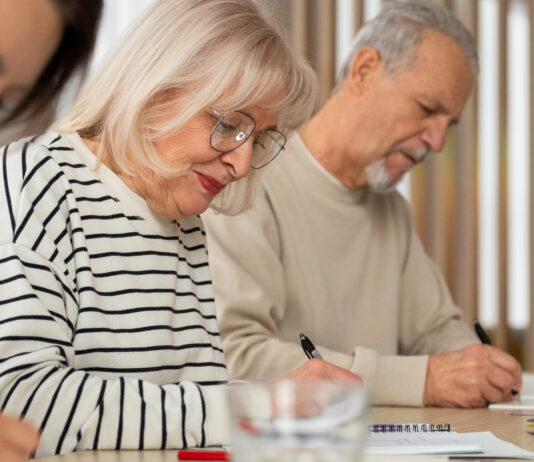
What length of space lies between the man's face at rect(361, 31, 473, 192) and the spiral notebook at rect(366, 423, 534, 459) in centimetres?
98

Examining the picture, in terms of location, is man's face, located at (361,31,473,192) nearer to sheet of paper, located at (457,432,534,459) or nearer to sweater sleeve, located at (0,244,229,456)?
sheet of paper, located at (457,432,534,459)

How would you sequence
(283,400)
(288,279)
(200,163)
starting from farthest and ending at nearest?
1. (288,279)
2. (200,163)
3. (283,400)

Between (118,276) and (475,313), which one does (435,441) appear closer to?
(118,276)

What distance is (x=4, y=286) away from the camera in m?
1.05

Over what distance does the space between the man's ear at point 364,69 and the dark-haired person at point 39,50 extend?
146 cm

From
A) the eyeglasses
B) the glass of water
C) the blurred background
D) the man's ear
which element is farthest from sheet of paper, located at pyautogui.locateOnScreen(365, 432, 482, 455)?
the blurred background

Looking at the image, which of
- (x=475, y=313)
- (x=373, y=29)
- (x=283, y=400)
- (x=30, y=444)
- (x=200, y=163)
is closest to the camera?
(x=283, y=400)

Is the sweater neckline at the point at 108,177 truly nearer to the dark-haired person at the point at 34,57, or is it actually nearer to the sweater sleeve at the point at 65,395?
the sweater sleeve at the point at 65,395

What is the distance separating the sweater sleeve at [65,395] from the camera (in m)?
A: 1.01

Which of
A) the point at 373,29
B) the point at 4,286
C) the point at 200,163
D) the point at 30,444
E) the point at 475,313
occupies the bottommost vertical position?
the point at 475,313

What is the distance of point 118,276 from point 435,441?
19.8 inches

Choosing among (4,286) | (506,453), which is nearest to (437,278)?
(506,453)

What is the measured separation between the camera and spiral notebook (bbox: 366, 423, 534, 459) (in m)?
1.02

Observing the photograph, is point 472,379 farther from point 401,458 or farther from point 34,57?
point 34,57
